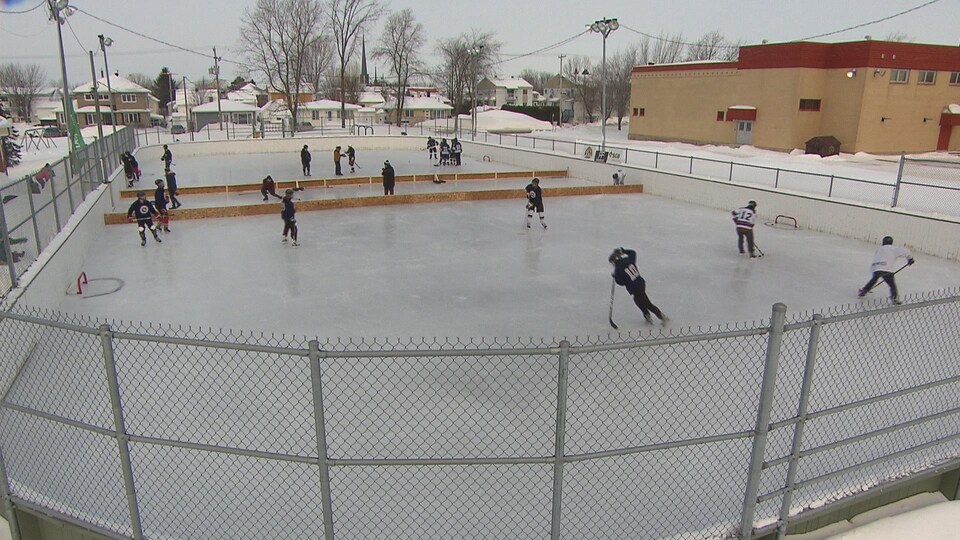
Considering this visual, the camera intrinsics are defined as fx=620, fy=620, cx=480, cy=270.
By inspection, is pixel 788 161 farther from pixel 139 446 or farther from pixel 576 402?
pixel 139 446

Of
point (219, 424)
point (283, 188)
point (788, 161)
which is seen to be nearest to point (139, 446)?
point (219, 424)

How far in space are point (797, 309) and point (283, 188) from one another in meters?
17.0

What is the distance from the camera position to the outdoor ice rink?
8797mm

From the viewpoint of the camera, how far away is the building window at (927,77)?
3116 cm

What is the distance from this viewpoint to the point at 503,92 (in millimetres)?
100000

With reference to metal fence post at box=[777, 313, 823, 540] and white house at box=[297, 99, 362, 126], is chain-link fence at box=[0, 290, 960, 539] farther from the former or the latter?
white house at box=[297, 99, 362, 126]

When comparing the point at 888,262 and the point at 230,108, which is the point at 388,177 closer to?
the point at 888,262

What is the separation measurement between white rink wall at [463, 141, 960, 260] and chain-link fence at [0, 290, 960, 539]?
19.6 ft

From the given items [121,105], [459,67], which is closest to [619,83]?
[459,67]

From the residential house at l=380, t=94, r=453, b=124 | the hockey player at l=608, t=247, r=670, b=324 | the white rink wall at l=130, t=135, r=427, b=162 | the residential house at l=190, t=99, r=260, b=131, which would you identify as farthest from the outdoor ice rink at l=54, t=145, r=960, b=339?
the residential house at l=380, t=94, r=453, b=124

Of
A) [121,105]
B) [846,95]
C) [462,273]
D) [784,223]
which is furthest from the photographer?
[121,105]

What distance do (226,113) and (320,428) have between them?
61.7 meters

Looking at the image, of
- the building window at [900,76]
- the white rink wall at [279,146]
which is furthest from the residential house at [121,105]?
the building window at [900,76]

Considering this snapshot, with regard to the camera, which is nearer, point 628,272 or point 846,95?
point 628,272
